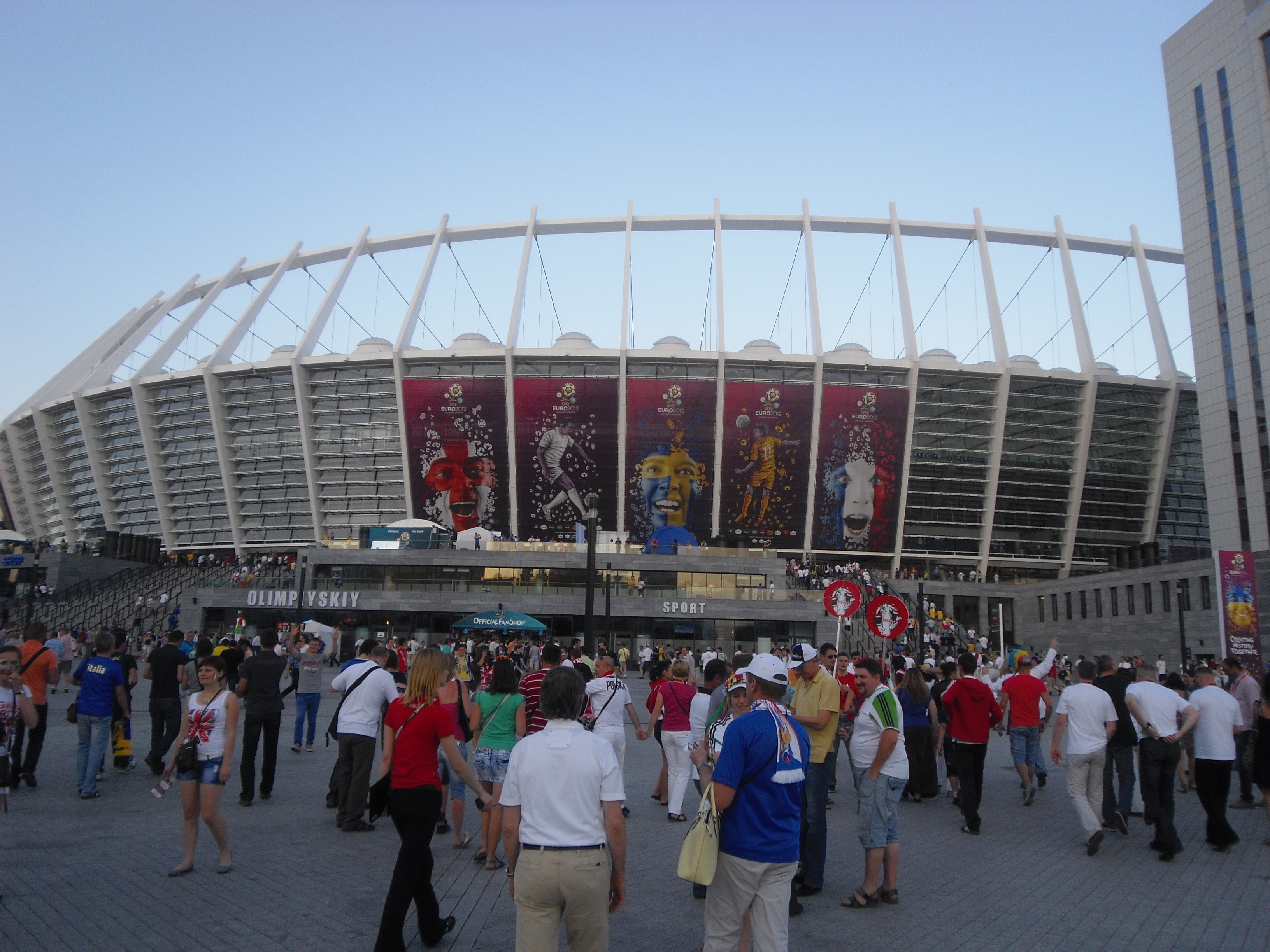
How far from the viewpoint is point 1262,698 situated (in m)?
8.66

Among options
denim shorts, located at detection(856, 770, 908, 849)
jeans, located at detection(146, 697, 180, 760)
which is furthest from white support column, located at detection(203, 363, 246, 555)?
denim shorts, located at detection(856, 770, 908, 849)

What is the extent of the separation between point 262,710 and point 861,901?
6704 millimetres

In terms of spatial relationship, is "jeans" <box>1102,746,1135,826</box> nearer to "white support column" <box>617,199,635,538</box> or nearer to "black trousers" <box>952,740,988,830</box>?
"black trousers" <box>952,740,988,830</box>

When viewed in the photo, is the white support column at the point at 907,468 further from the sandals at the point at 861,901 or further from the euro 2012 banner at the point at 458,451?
the sandals at the point at 861,901

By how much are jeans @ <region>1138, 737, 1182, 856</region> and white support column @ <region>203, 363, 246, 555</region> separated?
54.5m

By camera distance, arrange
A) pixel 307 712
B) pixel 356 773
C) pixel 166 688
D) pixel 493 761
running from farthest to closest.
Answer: pixel 307 712 < pixel 166 688 < pixel 356 773 < pixel 493 761

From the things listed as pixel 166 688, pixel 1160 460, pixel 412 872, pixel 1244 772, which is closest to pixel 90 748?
pixel 166 688

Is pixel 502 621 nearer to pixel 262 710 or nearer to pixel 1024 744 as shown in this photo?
pixel 262 710

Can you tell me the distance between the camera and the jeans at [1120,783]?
9.50m

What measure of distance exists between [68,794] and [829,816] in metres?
8.40

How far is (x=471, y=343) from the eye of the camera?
54.6m

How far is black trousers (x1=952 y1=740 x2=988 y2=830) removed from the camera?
9.26 metres

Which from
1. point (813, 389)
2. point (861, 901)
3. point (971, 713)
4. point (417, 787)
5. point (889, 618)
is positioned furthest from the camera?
point (813, 389)

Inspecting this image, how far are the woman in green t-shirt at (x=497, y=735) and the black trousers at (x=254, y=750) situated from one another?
3.67 m
